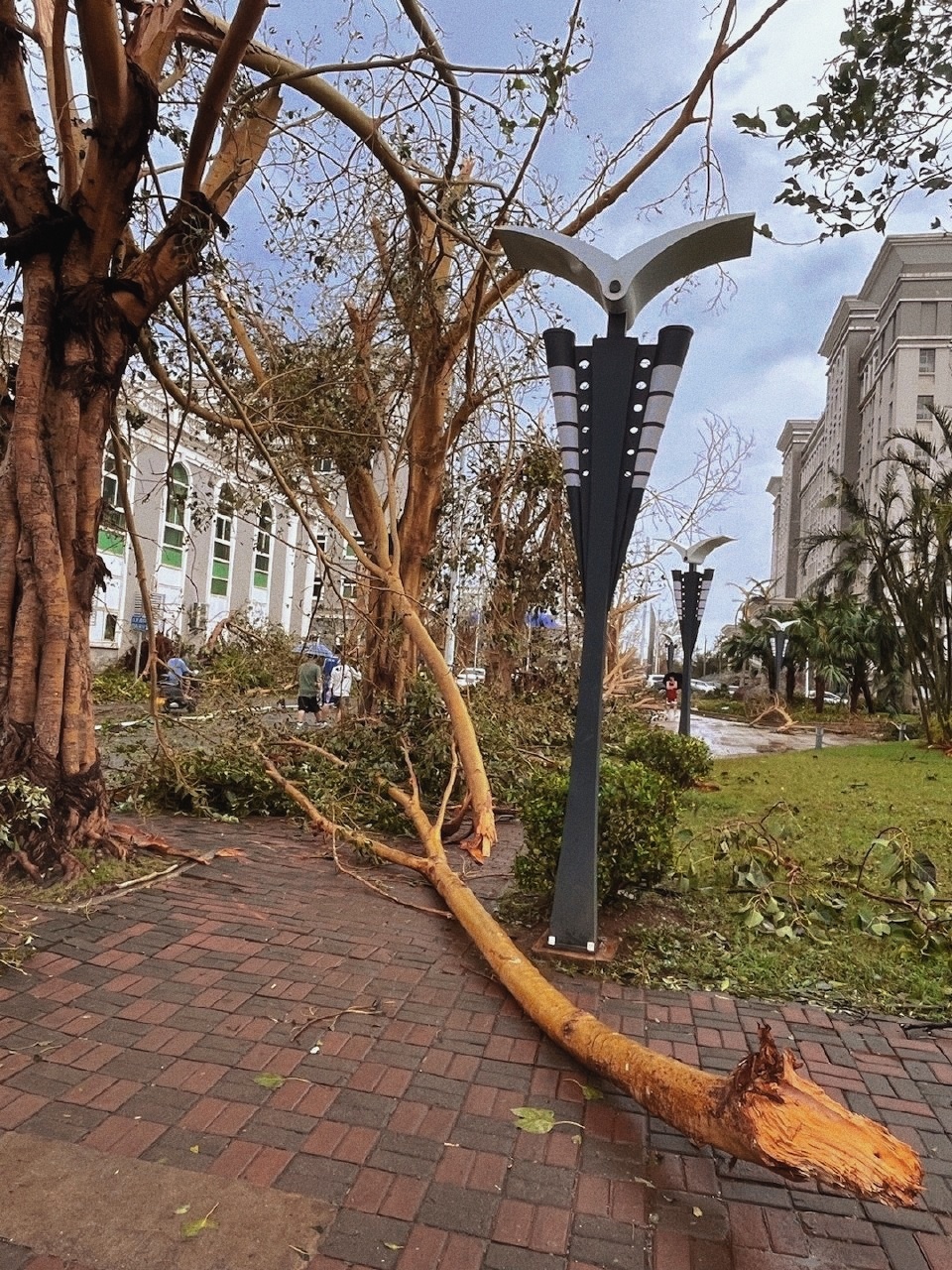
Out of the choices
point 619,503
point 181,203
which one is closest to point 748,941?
point 619,503

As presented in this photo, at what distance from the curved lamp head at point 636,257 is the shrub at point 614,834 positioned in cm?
260

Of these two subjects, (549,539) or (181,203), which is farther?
(549,539)

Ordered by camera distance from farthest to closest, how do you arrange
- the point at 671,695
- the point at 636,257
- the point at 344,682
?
the point at 671,695 < the point at 344,682 < the point at 636,257

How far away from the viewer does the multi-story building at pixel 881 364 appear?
5775 cm

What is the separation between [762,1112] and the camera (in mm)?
2350

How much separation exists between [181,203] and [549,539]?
22.8ft

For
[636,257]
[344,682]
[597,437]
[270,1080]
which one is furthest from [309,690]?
[270,1080]

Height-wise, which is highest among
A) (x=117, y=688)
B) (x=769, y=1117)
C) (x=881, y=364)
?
(x=881, y=364)

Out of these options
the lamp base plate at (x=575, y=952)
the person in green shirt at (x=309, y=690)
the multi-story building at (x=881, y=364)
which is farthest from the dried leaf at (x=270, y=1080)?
the multi-story building at (x=881, y=364)

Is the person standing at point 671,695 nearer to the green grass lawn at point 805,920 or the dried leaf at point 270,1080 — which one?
the green grass lawn at point 805,920

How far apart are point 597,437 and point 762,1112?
323 centimetres

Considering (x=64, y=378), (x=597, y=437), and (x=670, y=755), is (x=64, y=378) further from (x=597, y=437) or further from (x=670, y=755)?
(x=670, y=755)

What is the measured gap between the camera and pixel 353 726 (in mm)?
9406

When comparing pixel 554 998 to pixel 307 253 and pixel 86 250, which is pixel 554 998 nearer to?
pixel 86 250
